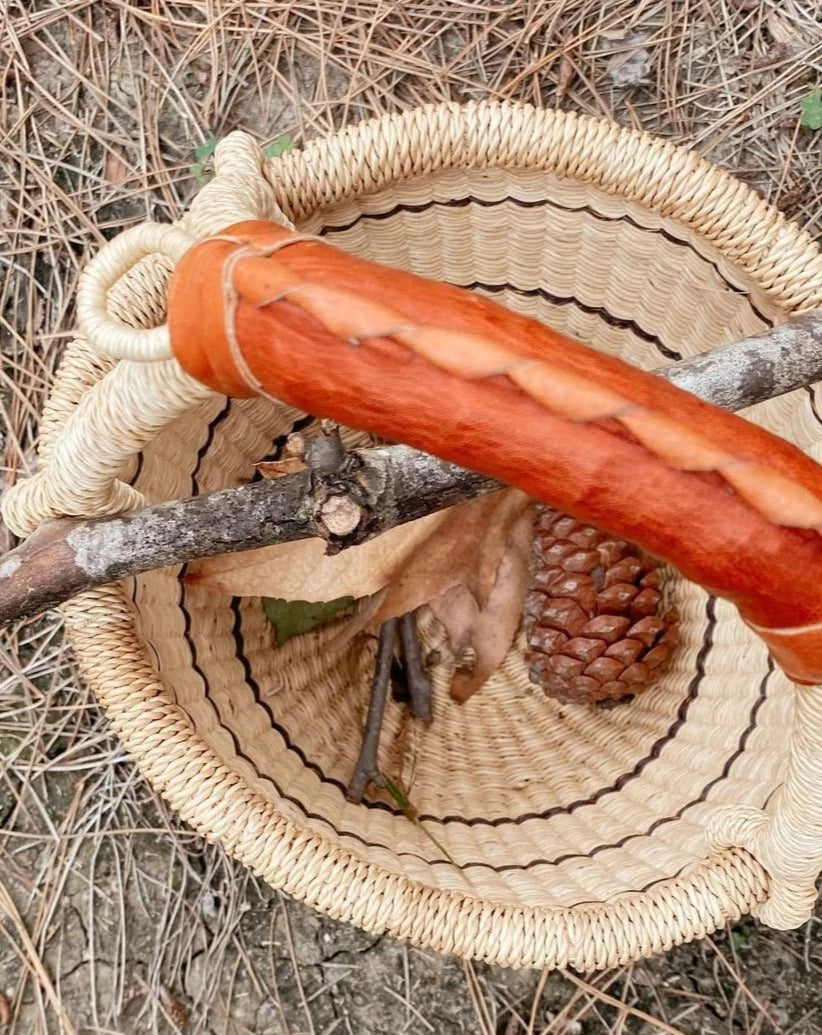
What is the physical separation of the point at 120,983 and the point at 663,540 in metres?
0.83

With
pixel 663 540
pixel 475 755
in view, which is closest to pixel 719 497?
pixel 663 540

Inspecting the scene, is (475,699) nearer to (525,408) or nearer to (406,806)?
(406,806)

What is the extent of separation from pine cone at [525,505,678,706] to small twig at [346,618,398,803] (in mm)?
142

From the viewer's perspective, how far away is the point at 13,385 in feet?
3.21

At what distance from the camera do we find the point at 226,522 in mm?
602

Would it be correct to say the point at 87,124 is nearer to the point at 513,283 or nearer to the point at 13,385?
the point at 13,385

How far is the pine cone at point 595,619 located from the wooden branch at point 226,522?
255 millimetres

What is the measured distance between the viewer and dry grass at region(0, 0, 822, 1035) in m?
0.95

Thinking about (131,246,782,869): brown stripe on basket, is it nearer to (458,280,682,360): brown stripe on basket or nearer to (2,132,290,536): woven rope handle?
(458,280,682,360): brown stripe on basket

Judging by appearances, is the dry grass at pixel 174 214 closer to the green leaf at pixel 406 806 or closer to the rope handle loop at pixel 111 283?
the green leaf at pixel 406 806

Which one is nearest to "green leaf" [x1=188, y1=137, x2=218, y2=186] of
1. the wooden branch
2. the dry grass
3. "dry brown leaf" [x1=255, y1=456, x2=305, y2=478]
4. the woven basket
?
the dry grass

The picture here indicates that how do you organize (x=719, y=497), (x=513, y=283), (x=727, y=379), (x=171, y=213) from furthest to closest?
(x=171, y=213) → (x=513, y=283) → (x=727, y=379) → (x=719, y=497)

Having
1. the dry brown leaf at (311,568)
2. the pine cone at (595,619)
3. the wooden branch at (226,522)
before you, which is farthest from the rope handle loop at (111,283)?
the pine cone at (595,619)

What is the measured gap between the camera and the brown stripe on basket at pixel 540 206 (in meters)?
0.78
